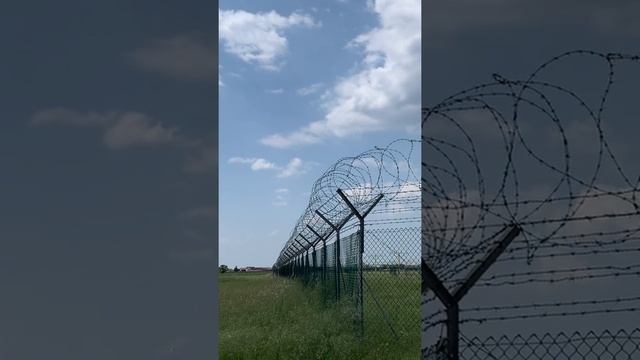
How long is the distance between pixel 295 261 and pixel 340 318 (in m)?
10.6

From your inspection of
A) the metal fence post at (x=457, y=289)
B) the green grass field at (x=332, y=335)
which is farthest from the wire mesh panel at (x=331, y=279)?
the metal fence post at (x=457, y=289)

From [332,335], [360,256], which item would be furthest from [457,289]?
[332,335]

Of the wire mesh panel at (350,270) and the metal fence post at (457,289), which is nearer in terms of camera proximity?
the metal fence post at (457,289)

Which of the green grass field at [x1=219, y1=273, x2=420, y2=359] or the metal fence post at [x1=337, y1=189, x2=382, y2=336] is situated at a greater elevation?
the metal fence post at [x1=337, y1=189, x2=382, y2=336]

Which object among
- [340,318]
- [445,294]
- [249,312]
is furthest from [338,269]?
[445,294]

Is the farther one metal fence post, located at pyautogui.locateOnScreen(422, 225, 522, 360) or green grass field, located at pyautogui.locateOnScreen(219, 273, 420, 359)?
green grass field, located at pyautogui.locateOnScreen(219, 273, 420, 359)

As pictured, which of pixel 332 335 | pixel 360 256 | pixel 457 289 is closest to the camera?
pixel 457 289

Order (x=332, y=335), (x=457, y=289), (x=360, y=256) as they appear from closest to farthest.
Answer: (x=457, y=289) → (x=360, y=256) → (x=332, y=335)

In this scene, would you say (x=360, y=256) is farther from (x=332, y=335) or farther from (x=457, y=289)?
(x=457, y=289)

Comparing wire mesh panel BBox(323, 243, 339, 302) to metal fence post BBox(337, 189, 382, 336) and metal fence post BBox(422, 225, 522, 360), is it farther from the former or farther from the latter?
metal fence post BBox(422, 225, 522, 360)

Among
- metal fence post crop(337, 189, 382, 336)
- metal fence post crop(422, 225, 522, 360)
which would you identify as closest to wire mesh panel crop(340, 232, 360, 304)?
metal fence post crop(337, 189, 382, 336)

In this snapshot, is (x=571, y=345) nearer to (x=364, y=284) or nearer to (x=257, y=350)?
(x=364, y=284)

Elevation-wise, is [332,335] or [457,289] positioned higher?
[457,289]

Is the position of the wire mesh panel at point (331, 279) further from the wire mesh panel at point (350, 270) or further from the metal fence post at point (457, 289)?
the metal fence post at point (457, 289)
